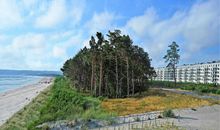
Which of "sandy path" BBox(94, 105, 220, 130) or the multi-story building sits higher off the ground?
the multi-story building

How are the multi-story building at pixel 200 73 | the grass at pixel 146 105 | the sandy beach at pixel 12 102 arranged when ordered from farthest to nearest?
the multi-story building at pixel 200 73 → the sandy beach at pixel 12 102 → the grass at pixel 146 105

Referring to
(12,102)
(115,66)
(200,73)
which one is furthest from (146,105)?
(200,73)

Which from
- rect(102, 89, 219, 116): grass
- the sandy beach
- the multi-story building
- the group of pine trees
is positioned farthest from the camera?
the multi-story building

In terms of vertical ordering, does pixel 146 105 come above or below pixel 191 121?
above

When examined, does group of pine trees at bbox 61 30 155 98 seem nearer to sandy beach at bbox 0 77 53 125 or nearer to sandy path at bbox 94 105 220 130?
sandy beach at bbox 0 77 53 125

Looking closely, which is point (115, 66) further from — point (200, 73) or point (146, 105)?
point (200, 73)

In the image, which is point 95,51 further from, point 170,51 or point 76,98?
point 170,51

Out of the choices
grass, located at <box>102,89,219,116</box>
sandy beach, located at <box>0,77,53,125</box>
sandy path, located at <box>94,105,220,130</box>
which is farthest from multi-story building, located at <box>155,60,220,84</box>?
sandy path, located at <box>94,105,220,130</box>

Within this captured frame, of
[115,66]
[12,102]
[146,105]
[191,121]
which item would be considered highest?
[115,66]

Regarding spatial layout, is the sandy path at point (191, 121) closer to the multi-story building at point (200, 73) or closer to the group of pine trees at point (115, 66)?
the group of pine trees at point (115, 66)

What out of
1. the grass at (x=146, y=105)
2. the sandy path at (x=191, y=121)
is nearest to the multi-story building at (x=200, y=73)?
the grass at (x=146, y=105)

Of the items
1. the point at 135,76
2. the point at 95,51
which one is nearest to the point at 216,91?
the point at 135,76

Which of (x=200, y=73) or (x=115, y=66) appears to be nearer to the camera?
(x=115, y=66)

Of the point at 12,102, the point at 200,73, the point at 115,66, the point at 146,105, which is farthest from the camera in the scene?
the point at 200,73
